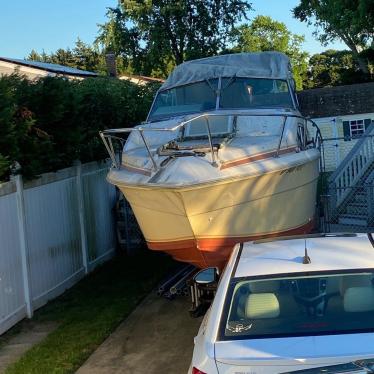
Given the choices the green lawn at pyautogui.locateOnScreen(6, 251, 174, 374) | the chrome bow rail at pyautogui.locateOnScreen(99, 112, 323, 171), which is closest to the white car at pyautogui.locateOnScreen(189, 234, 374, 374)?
the chrome bow rail at pyautogui.locateOnScreen(99, 112, 323, 171)

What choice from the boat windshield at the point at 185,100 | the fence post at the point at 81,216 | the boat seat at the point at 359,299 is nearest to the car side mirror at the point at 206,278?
the boat seat at the point at 359,299

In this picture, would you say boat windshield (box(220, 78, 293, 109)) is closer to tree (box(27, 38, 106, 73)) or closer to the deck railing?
the deck railing

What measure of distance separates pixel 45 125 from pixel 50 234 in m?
1.64

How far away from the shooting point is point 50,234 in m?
9.16

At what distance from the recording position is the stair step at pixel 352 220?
1099cm

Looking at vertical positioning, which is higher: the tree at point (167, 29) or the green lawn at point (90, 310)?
the tree at point (167, 29)

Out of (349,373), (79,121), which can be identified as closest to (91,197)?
(79,121)

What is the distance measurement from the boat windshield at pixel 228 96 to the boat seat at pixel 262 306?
573cm

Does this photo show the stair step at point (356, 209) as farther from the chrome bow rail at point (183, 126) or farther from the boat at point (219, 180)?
the boat at point (219, 180)

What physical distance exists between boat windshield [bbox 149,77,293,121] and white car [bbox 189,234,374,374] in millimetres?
5244

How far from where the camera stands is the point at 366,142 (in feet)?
39.0

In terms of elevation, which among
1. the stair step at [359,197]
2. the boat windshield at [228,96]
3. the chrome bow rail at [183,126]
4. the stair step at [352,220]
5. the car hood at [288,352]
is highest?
the boat windshield at [228,96]

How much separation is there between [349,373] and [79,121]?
771 centimetres

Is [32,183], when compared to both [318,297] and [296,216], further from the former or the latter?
[318,297]
